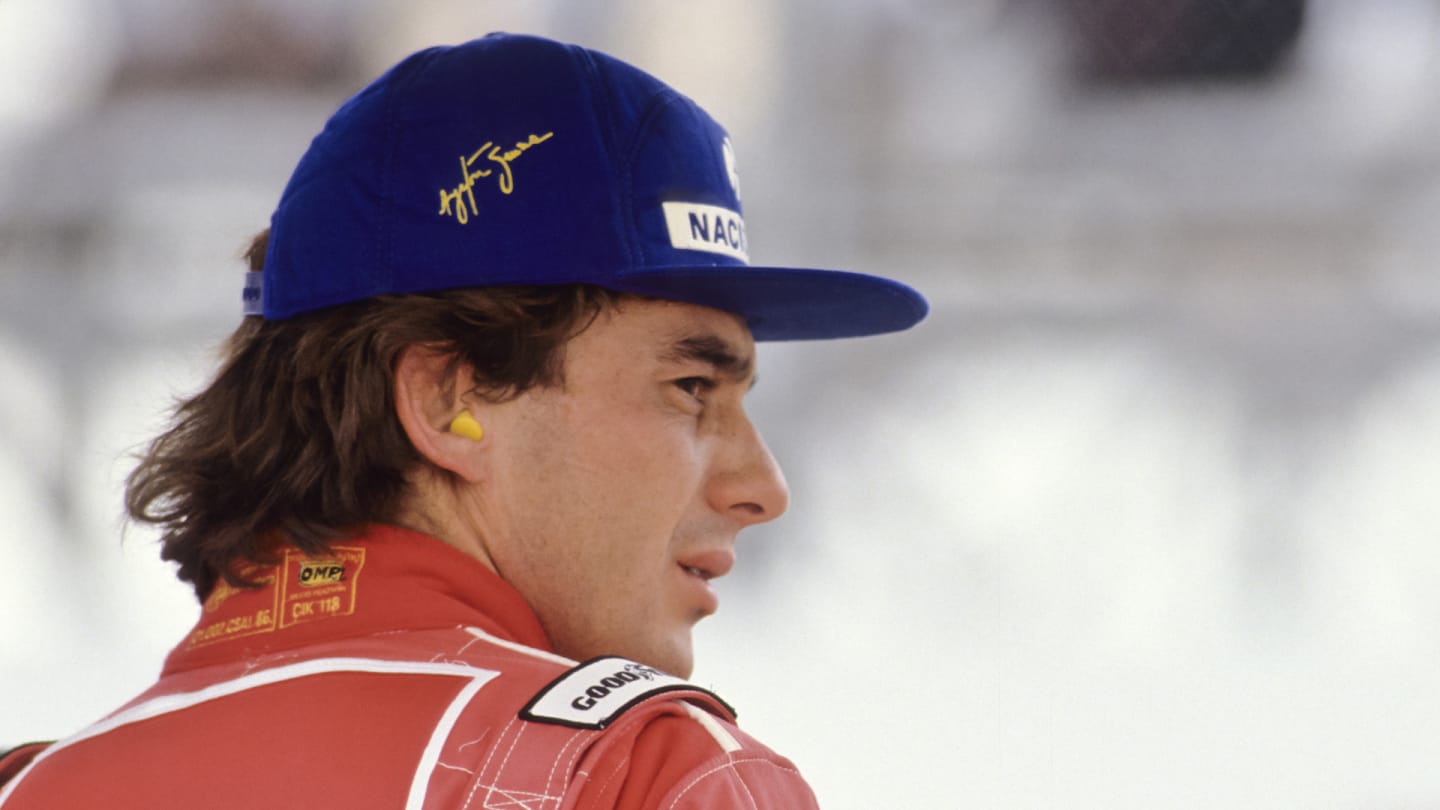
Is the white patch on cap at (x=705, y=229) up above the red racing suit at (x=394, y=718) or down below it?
above

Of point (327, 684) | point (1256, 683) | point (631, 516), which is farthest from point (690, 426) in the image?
point (1256, 683)

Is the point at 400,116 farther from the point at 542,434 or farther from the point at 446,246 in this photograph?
the point at 542,434

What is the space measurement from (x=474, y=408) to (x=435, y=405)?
0.03 m

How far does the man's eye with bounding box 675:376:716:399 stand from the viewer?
0.84 m

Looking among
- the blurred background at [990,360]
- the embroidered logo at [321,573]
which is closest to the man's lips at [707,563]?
the embroidered logo at [321,573]

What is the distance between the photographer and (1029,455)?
2.46m

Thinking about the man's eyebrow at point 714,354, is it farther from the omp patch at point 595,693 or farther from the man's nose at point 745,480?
the omp patch at point 595,693

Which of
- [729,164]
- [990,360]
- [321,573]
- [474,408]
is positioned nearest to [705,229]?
[729,164]

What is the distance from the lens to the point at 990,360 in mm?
2490

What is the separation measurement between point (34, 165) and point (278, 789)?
2.15m

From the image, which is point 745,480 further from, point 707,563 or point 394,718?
point 394,718

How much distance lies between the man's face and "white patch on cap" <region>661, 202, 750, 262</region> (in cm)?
4
